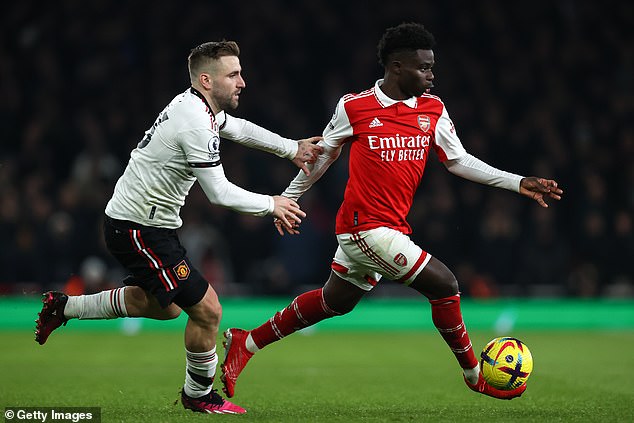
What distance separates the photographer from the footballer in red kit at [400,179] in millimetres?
6758

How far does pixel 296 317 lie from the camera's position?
7270mm

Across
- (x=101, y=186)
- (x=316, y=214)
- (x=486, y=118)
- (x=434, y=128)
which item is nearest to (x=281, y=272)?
(x=316, y=214)

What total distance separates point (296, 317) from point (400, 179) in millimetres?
1257

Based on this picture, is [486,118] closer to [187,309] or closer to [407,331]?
[407,331]

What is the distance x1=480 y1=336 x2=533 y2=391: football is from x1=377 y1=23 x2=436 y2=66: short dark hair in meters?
2.08

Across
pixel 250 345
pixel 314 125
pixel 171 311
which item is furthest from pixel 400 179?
pixel 314 125

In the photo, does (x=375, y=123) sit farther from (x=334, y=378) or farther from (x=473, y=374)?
(x=334, y=378)

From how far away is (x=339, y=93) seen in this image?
53.2 feet

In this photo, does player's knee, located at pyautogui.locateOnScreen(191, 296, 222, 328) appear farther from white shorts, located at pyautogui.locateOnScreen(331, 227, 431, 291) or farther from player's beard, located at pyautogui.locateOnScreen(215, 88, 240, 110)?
player's beard, located at pyautogui.locateOnScreen(215, 88, 240, 110)

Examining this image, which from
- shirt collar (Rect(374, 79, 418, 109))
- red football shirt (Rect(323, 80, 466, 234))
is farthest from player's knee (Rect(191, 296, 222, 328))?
shirt collar (Rect(374, 79, 418, 109))

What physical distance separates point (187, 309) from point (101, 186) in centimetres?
868

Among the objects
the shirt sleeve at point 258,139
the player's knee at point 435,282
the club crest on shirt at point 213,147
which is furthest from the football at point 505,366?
the club crest on shirt at point 213,147

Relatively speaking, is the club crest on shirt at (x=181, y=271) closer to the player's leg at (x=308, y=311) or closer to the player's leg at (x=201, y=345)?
the player's leg at (x=201, y=345)

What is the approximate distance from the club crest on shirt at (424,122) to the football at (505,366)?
1540mm
